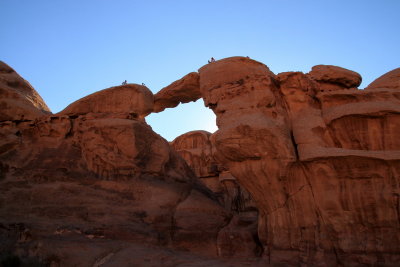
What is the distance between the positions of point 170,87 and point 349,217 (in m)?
6.54

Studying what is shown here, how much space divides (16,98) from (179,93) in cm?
511

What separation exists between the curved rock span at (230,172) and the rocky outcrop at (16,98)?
6 cm

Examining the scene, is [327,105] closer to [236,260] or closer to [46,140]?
[236,260]

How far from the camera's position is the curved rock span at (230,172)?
6859 millimetres

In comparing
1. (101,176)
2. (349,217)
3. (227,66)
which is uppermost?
(227,66)

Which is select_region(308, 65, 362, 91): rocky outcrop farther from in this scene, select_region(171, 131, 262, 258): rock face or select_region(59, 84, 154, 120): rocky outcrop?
select_region(59, 84, 154, 120): rocky outcrop

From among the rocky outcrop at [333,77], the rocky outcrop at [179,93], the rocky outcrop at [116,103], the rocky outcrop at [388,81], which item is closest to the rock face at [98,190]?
the rocky outcrop at [116,103]

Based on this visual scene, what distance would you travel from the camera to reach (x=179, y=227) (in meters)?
8.81

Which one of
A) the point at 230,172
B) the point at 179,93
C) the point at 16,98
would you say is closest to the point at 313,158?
the point at 230,172

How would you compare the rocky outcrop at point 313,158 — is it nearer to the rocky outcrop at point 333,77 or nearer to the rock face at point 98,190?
the rocky outcrop at point 333,77

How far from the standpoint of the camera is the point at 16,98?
36.7 feet

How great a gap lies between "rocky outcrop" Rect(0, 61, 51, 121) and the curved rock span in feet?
0.20

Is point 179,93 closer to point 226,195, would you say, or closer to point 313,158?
point 313,158

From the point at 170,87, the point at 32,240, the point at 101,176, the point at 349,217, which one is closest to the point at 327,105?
the point at 349,217
